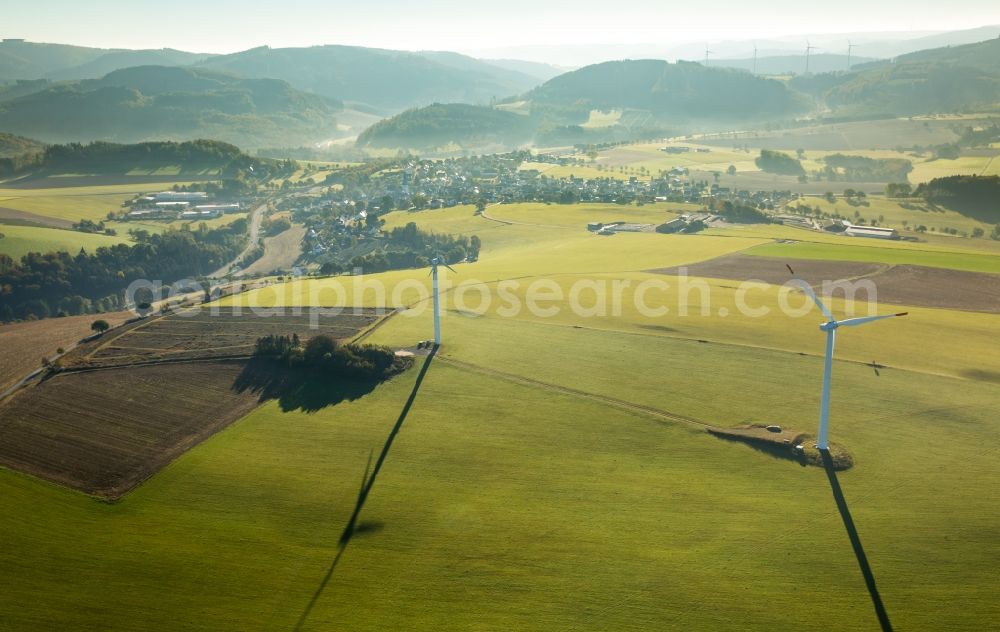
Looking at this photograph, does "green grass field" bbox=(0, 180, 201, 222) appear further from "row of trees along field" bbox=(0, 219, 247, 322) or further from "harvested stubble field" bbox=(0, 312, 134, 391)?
"harvested stubble field" bbox=(0, 312, 134, 391)

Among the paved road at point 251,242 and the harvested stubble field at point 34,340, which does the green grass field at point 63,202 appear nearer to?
the paved road at point 251,242

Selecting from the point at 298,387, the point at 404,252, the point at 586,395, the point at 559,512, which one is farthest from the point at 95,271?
the point at 559,512

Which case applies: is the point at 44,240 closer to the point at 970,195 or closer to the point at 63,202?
the point at 63,202

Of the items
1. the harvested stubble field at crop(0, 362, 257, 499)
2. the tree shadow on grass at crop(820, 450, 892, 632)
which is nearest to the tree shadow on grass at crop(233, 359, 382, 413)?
the harvested stubble field at crop(0, 362, 257, 499)

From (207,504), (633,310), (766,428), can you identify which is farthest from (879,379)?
(207,504)

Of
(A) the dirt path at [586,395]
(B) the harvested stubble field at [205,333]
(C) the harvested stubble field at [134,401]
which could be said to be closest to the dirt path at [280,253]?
(B) the harvested stubble field at [205,333]

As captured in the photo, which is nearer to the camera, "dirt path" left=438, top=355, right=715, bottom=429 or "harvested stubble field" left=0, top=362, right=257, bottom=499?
"harvested stubble field" left=0, top=362, right=257, bottom=499

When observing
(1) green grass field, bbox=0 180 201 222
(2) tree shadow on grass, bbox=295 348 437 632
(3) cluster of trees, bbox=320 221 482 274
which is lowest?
(2) tree shadow on grass, bbox=295 348 437 632
